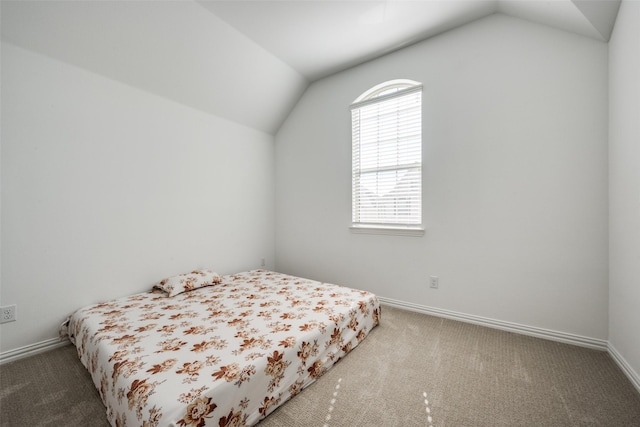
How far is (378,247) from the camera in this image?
2893mm

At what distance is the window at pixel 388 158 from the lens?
2680 millimetres

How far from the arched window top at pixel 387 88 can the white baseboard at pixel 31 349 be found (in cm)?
345

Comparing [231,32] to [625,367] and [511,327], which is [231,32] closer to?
[511,327]

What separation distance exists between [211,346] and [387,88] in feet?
9.50

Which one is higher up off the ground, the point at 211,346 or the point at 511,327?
the point at 211,346

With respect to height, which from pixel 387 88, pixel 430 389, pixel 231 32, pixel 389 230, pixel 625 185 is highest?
pixel 231 32

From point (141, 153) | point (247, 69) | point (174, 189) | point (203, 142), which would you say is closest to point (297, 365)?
point (174, 189)

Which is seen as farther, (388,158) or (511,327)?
(388,158)

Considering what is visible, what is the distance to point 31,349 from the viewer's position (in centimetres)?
189

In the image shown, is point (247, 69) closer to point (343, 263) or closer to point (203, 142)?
point (203, 142)

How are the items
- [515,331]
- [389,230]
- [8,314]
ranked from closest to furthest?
[8,314], [515,331], [389,230]

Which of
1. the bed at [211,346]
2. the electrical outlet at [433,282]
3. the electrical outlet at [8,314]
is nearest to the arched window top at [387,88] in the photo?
the electrical outlet at [433,282]

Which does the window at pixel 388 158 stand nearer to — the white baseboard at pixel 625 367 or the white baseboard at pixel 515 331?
the white baseboard at pixel 515 331

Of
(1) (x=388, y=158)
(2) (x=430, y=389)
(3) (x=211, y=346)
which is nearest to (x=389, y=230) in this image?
(1) (x=388, y=158)
